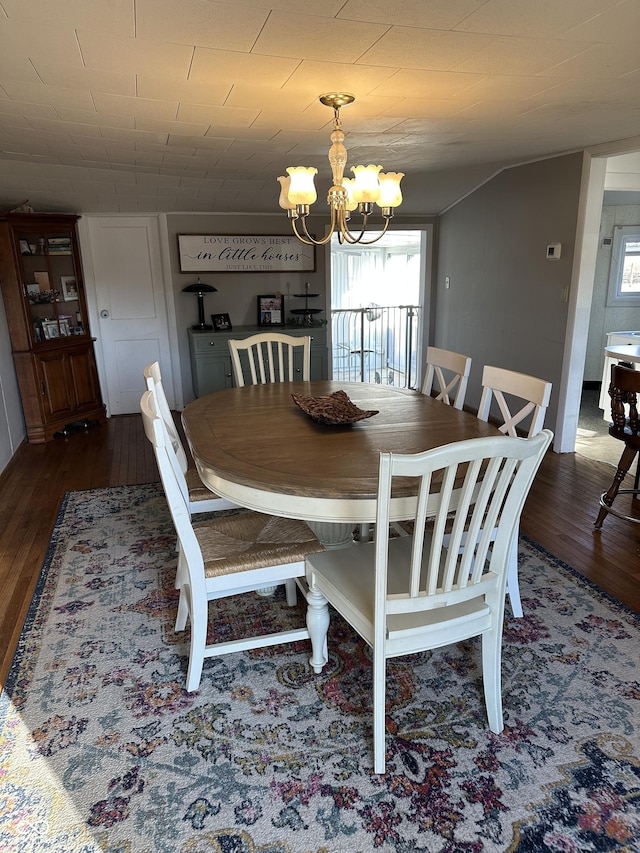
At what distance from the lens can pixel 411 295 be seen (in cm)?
873

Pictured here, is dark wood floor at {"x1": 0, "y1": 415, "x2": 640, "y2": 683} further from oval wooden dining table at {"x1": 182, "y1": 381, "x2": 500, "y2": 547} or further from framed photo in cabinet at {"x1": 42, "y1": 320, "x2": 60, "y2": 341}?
oval wooden dining table at {"x1": 182, "y1": 381, "x2": 500, "y2": 547}

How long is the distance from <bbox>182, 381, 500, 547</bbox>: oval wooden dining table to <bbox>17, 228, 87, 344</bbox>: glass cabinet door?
9.13ft

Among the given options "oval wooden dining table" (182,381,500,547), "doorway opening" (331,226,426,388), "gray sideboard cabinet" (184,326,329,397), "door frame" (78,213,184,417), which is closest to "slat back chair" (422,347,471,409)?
"oval wooden dining table" (182,381,500,547)

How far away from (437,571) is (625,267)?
19.6ft

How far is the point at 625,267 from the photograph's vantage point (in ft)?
20.2

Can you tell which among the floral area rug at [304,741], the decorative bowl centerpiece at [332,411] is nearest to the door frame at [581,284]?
the floral area rug at [304,741]

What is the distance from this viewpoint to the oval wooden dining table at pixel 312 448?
1.65m

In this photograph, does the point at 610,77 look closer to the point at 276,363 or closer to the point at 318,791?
the point at 318,791

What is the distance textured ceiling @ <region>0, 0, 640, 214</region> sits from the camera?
1664 millimetres

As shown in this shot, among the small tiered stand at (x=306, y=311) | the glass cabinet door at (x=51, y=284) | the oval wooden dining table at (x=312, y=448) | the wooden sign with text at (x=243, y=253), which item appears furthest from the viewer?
the small tiered stand at (x=306, y=311)

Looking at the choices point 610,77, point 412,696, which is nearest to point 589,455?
point 610,77

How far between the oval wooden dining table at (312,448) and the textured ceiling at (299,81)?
135 centimetres

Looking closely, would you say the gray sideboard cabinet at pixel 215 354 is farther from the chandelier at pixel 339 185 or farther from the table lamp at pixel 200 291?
the chandelier at pixel 339 185

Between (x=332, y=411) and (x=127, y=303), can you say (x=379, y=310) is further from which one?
(x=332, y=411)
